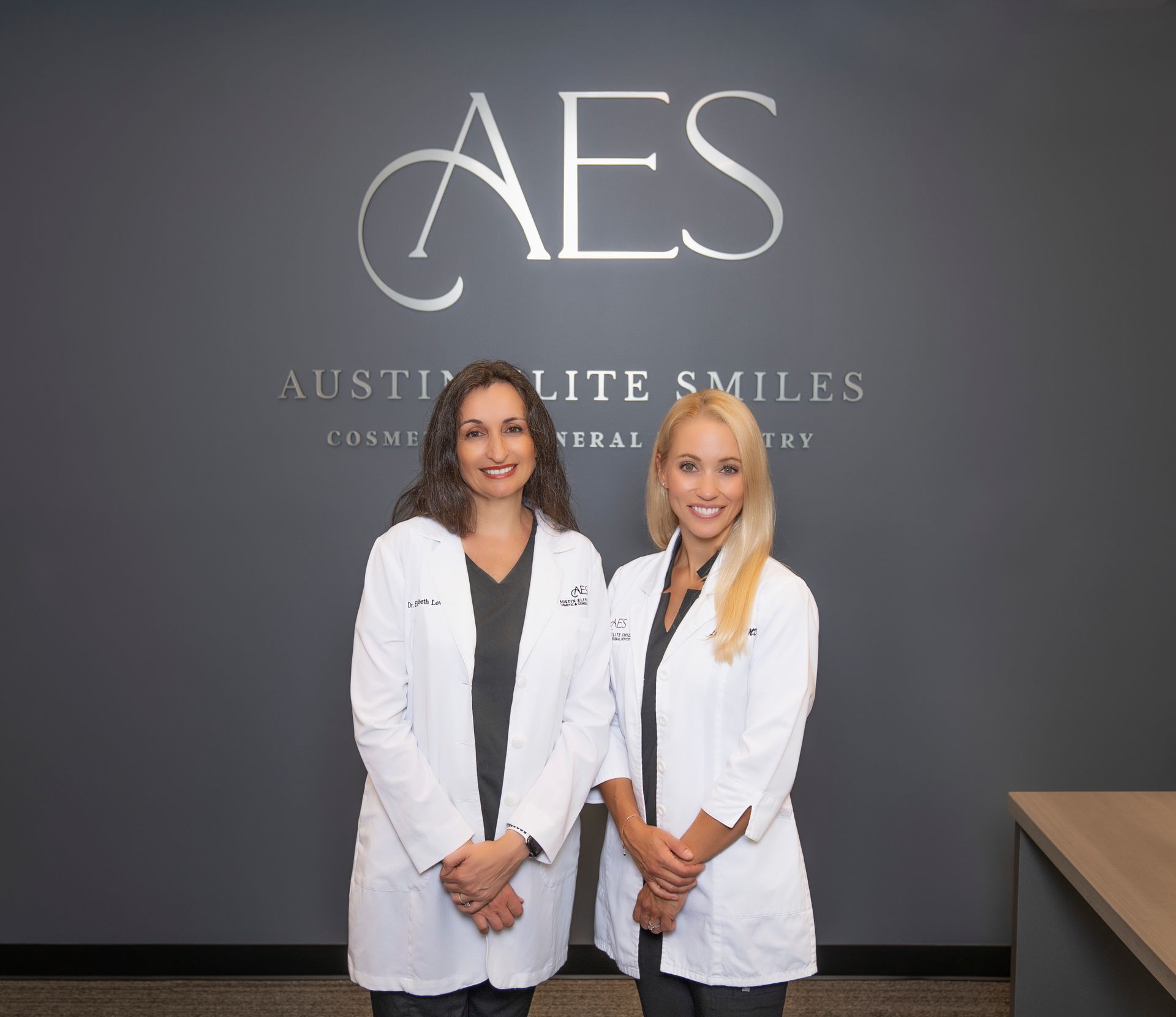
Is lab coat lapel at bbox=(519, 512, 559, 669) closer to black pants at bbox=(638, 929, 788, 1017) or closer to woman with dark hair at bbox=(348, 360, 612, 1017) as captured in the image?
woman with dark hair at bbox=(348, 360, 612, 1017)

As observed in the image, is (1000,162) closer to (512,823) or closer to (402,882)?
(512,823)

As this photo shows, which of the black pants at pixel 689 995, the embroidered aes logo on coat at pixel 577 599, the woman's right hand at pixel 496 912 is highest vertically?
the embroidered aes logo on coat at pixel 577 599

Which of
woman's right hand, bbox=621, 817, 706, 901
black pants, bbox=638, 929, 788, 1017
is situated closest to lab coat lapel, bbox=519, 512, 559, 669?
woman's right hand, bbox=621, 817, 706, 901

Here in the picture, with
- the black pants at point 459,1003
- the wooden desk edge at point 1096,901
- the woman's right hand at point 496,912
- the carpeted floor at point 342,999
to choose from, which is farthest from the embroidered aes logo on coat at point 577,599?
the carpeted floor at point 342,999

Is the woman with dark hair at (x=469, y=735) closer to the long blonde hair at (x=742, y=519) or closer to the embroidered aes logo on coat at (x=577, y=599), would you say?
the embroidered aes logo on coat at (x=577, y=599)

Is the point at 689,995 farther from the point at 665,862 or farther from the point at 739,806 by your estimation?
the point at 739,806

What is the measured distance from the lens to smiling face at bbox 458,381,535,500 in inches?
70.8

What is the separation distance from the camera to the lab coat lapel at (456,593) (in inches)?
68.2

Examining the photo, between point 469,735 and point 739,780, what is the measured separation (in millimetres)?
490

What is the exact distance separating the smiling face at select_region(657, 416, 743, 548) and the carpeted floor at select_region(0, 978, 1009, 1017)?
1706mm

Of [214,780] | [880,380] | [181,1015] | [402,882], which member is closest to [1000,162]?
[880,380]

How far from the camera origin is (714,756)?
1.73 metres

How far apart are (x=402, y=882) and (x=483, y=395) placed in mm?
919

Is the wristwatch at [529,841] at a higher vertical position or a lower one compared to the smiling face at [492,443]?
lower
